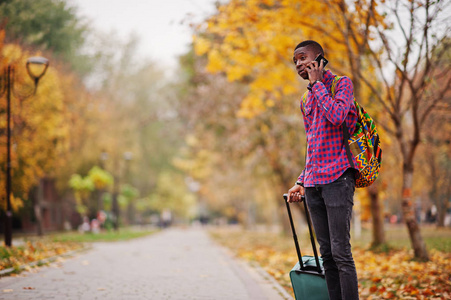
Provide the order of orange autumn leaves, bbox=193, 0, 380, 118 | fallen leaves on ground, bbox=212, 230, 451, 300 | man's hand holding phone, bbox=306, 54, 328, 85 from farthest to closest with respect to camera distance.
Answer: orange autumn leaves, bbox=193, 0, 380, 118
fallen leaves on ground, bbox=212, 230, 451, 300
man's hand holding phone, bbox=306, 54, 328, 85

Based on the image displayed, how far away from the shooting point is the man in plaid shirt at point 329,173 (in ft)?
12.4

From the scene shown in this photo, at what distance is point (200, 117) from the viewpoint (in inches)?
856

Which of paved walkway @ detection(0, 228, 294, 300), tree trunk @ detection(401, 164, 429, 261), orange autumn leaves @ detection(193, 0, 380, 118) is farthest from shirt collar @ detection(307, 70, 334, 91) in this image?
tree trunk @ detection(401, 164, 429, 261)

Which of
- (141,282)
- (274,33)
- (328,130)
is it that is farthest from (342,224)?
(274,33)

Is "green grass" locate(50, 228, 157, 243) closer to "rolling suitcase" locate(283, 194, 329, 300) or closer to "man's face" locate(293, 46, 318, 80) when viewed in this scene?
"rolling suitcase" locate(283, 194, 329, 300)

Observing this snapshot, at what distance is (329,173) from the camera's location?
3.79 meters

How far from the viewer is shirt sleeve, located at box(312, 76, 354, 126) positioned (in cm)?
373

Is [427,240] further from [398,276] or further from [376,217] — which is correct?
[398,276]

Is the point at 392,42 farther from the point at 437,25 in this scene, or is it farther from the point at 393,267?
the point at 393,267

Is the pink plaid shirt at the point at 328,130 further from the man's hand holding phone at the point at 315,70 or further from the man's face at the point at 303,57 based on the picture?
the man's face at the point at 303,57

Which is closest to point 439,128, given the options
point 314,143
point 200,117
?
point 200,117

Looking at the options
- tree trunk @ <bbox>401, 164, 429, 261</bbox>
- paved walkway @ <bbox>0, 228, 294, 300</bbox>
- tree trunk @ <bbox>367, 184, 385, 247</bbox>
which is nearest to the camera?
paved walkway @ <bbox>0, 228, 294, 300</bbox>

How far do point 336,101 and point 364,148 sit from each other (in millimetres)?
417

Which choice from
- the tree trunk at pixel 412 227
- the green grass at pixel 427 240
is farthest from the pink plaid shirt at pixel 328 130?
the green grass at pixel 427 240
